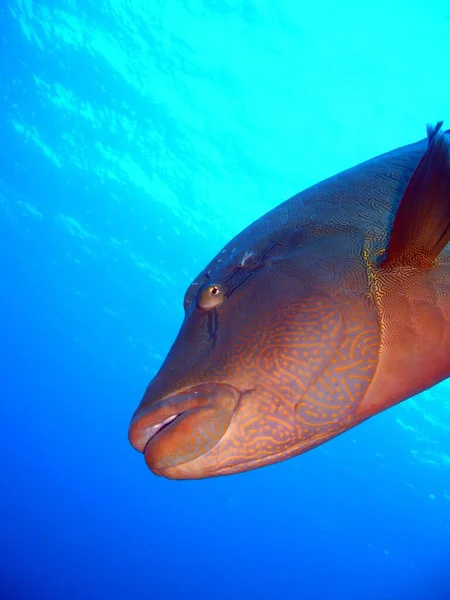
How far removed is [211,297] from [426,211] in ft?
2.85

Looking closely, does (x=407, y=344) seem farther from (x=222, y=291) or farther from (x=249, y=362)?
(x=222, y=291)

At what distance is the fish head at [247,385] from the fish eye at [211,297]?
0.05 meters

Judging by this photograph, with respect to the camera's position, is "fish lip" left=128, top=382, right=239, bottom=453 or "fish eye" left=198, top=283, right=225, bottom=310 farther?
"fish eye" left=198, top=283, right=225, bottom=310

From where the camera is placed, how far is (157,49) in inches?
754

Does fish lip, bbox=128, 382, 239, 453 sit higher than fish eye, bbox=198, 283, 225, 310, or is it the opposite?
fish eye, bbox=198, 283, 225, 310

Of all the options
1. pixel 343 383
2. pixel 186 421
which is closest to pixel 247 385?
pixel 186 421

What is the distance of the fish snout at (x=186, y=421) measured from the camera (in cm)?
138

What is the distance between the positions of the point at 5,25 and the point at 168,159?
10.8 meters

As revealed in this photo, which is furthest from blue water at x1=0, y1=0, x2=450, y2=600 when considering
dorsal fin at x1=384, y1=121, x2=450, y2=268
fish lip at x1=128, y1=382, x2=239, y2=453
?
fish lip at x1=128, y1=382, x2=239, y2=453

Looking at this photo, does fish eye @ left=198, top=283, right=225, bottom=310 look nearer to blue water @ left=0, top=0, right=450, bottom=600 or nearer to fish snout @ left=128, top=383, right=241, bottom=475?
fish snout @ left=128, top=383, right=241, bottom=475

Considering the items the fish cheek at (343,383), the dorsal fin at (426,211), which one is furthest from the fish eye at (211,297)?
the dorsal fin at (426,211)

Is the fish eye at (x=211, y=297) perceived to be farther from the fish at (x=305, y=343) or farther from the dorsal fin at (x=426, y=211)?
the dorsal fin at (x=426, y=211)

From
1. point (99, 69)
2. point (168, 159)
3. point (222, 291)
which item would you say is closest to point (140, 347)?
point (168, 159)

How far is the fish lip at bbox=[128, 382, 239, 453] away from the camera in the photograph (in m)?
1.41
